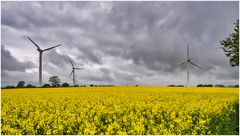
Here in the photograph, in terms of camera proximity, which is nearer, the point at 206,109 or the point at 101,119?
the point at 101,119

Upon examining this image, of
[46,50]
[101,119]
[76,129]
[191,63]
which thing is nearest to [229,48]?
[191,63]

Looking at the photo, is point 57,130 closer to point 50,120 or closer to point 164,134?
point 50,120

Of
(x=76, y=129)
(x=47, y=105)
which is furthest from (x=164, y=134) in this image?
(x=47, y=105)

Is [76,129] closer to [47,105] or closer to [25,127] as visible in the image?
[25,127]

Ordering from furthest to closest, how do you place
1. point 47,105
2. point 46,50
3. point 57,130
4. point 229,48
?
point 229,48, point 46,50, point 47,105, point 57,130

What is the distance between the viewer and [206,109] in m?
17.7

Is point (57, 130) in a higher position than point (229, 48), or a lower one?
lower

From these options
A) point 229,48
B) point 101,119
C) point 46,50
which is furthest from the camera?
point 229,48

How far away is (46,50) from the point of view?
125 ft

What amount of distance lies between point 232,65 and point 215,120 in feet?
125

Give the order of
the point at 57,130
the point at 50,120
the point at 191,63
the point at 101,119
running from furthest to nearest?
the point at 191,63
the point at 101,119
the point at 50,120
the point at 57,130

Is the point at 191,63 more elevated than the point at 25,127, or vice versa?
the point at 191,63

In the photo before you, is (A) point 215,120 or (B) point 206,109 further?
(B) point 206,109

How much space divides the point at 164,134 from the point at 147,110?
6.47m
